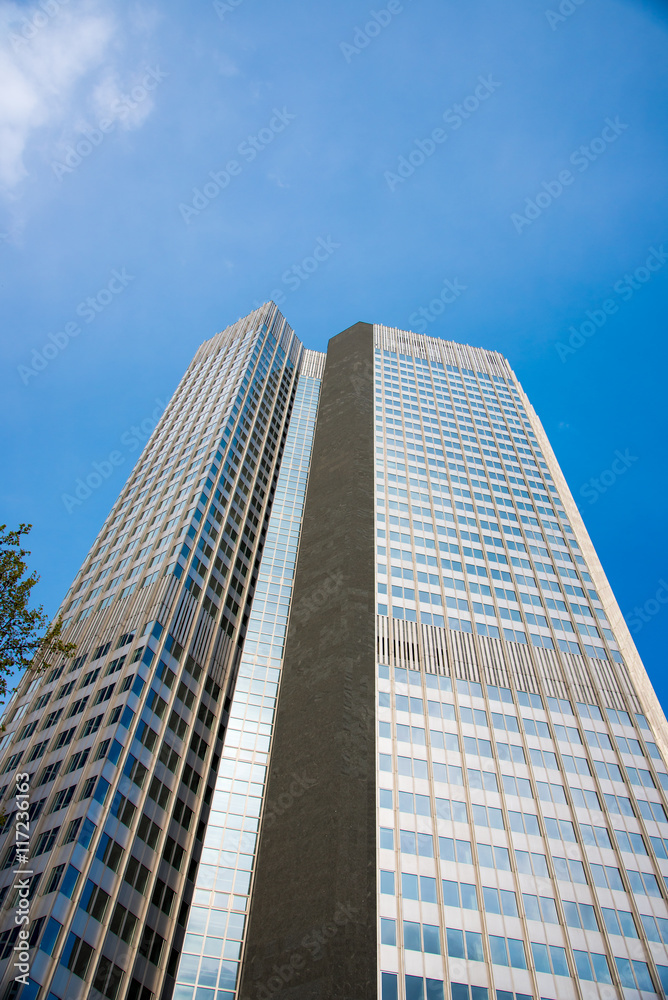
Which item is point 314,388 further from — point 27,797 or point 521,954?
point 521,954

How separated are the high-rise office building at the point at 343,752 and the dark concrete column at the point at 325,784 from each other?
175 mm

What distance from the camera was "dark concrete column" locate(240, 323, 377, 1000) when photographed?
117ft

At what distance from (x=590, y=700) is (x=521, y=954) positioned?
20519mm

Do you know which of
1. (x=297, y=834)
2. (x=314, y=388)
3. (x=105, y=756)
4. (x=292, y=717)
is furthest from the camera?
(x=314, y=388)

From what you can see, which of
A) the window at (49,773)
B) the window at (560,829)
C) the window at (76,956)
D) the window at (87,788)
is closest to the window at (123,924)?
→ the window at (76,956)

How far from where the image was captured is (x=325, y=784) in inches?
1703

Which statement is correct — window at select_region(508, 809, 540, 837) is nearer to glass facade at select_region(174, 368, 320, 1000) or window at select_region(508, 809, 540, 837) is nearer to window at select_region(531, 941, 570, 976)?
window at select_region(531, 941, 570, 976)

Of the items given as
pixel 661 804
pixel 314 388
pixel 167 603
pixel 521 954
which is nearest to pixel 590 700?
pixel 661 804

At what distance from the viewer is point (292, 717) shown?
163 ft


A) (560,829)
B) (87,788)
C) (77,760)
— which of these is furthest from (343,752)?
(77,760)

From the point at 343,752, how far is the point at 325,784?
92.5 inches

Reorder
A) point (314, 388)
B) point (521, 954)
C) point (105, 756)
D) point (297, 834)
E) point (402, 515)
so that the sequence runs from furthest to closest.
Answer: point (314, 388)
point (402, 515)
point (105, 756)
point (297, 834)
point (521, 954)

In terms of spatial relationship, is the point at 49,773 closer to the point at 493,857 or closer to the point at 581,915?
the point at 493,857

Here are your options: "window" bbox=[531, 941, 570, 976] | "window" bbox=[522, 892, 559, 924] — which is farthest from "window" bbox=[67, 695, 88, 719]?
"window" bbox=[531, 941, 570, 976]
